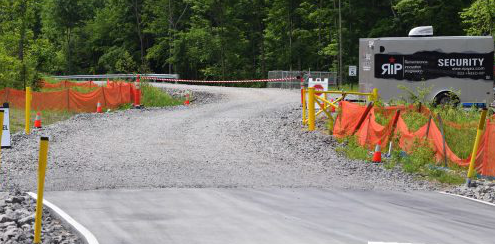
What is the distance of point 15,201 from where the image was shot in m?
10.2

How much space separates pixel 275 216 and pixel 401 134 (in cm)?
797

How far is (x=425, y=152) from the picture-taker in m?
15.2

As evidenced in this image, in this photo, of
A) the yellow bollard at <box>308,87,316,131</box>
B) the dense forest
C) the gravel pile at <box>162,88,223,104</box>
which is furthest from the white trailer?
the dense forest

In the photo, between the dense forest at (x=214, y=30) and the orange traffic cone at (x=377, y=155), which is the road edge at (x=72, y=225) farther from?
the dense forest at (x=214, y=30)

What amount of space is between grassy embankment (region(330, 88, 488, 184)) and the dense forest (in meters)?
26.9

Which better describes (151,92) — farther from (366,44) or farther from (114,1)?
(114,1)

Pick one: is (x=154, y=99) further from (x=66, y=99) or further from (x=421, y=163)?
(x=421, y=163)

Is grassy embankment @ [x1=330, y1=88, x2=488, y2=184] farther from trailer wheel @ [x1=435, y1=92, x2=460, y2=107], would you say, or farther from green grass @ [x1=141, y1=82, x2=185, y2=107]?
green grass @ [x1=141, y1=82, x2=185, y2=107]

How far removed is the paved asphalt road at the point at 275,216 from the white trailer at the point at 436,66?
14293 millimetres

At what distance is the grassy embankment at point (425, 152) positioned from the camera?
14.1m

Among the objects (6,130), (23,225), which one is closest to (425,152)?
(23,225)

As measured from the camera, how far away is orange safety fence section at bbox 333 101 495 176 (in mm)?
13648

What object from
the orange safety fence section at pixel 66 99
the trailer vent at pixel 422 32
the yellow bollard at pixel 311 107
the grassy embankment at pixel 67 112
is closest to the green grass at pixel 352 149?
the yellow bollard at pixel 311 107

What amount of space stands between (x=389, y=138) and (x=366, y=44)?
10188 mm
